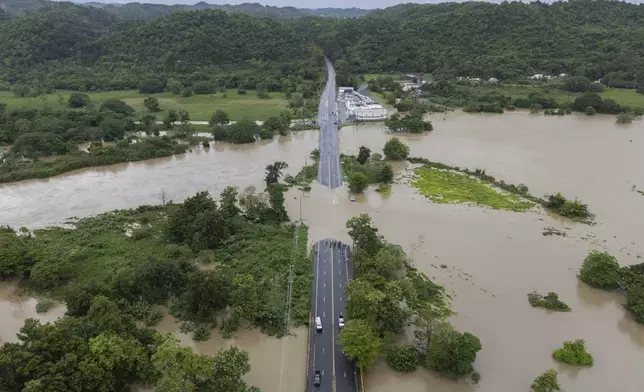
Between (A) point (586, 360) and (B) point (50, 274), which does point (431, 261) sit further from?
(B) point (50, 274)

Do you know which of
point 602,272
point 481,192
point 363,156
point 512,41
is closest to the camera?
point 602,272

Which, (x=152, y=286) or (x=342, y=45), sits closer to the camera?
(x=152, y=286)

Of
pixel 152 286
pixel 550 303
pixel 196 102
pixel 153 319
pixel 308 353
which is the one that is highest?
pixel 196 102

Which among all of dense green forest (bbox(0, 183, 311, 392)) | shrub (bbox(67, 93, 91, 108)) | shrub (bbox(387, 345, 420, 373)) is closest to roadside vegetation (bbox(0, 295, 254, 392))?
dense green forest (bbox(0, 183, 311, 392))

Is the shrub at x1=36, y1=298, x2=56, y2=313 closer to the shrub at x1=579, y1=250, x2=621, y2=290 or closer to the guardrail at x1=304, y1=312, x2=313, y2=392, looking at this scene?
the guardrail at x1=304, y1=312, x2=313, y2=392

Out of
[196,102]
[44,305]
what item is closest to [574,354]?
[44,305]

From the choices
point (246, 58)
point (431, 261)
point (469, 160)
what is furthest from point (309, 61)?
point (431, 261)

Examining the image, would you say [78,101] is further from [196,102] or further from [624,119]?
[624,119]

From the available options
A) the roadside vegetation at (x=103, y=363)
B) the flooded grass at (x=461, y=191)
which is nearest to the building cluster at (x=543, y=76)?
the flooded grass at (x=461, y=191)
